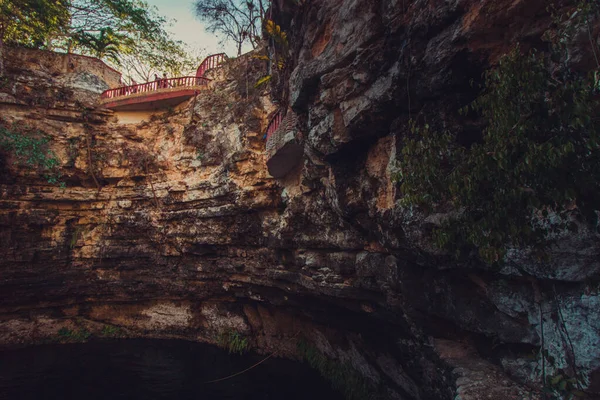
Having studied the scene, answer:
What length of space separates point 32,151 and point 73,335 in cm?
833

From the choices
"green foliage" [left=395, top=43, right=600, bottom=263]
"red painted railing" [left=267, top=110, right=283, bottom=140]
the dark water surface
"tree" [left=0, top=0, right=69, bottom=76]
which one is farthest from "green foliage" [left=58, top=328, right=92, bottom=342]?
"green foliage" [left=395, top=43, right=600, bottom=263]

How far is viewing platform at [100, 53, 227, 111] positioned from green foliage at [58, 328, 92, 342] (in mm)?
10499

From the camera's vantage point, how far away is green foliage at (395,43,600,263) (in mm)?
2527

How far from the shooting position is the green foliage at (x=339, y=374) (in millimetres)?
9086

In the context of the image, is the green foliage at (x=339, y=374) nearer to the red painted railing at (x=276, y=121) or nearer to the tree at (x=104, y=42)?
Result: the red painted railing at (x=276, y=121)

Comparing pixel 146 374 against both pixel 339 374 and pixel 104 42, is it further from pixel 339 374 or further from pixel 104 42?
pixel 104 42

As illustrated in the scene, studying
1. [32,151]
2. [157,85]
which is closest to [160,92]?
[157,85]

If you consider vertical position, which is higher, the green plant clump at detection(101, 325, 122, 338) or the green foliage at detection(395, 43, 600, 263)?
the green foliage at detection(395, 43, 600, 263)

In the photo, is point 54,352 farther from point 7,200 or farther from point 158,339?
point 7,200

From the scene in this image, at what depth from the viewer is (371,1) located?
5.10 m

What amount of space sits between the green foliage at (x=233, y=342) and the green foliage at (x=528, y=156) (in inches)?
479

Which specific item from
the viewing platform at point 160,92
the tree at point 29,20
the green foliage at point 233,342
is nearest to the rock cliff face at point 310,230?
the green foliage at point 233,342

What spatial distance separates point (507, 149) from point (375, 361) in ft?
25.9

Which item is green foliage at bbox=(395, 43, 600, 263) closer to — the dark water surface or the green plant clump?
the dark water surface
